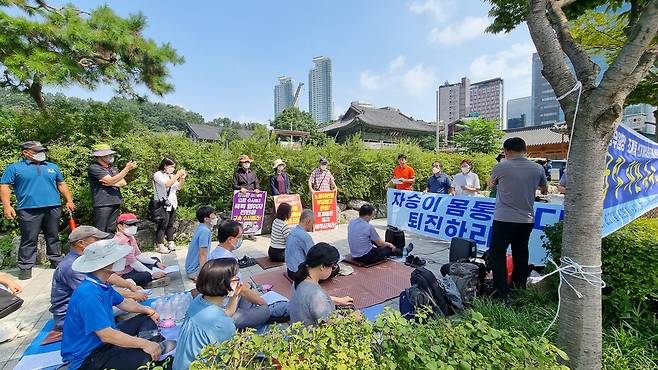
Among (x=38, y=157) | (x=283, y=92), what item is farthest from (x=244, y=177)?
(x=283, y=92)

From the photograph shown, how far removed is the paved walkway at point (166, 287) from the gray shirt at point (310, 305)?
Result: 1.64 m

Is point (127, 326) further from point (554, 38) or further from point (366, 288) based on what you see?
point (554, 38)

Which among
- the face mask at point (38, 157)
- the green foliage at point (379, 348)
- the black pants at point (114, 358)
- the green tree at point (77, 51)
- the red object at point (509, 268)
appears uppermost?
the green tree at point (77, 51)

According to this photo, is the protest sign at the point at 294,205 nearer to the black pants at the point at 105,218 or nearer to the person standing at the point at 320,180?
the person standing at the point at 320,180

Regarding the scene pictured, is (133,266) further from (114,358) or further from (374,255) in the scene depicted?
(374,255)

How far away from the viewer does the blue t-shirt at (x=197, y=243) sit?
4.03m

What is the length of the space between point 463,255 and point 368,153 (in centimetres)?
584

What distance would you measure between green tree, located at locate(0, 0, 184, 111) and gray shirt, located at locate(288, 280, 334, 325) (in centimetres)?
539

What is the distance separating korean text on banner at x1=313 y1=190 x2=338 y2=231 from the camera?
7723 millimetres

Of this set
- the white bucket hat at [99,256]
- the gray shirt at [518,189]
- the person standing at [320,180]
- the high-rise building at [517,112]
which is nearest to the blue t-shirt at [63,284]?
the white bucket hat at [99,256]

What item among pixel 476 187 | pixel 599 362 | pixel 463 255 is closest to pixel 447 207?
pixel 476 187

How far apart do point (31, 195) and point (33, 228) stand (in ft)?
1.58

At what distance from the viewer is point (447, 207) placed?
19.5ft

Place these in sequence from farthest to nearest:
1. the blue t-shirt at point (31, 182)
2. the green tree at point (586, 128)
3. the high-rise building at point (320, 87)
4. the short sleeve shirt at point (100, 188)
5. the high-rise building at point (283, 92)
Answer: the high-rise building at point (283, 92)
the high-rise building at point (320, 87)
the short sleeve shirt at point (100, 188)
the blue t-shirt at point (31, 182)
the green tree at point (586, 128)
